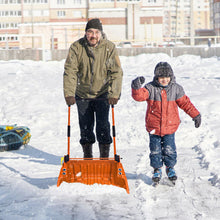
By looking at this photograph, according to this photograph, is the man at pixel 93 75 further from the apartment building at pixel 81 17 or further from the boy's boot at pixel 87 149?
the apartment building at pixel 81 17

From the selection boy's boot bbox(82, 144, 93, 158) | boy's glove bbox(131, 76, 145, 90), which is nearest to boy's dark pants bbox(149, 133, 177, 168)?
boy's glove bbox(131, 76, 145, 90)

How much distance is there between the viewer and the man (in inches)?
207

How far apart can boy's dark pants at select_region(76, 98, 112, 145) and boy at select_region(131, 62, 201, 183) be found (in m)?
0.61

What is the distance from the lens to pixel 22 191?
5035 millimetres

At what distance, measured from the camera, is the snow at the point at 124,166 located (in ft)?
14.0

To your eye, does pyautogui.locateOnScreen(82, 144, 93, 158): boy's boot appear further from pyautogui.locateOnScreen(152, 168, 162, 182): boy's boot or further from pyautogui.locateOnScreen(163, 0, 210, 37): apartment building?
pyautogui.locateOnScreen(163, 0, 210, 37): apartment building

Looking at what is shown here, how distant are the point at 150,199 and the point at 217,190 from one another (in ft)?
2.79

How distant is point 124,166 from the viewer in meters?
6.41

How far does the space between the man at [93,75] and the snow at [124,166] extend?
102 cm

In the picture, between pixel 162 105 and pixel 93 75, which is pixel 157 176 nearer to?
pixel 162 105

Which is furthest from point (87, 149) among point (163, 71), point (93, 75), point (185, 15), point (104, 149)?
point (185, 15)

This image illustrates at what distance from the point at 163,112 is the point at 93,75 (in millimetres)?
982

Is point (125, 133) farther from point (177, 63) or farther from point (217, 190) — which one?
point (177, 63)

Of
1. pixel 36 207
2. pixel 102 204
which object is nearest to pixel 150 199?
pixel 102 204
